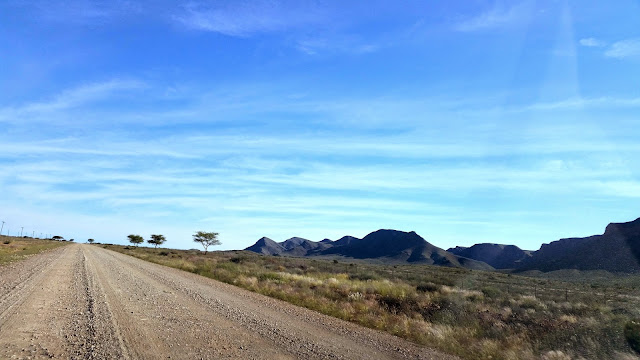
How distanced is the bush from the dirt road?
6359 millimetres

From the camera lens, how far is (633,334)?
12180 mm

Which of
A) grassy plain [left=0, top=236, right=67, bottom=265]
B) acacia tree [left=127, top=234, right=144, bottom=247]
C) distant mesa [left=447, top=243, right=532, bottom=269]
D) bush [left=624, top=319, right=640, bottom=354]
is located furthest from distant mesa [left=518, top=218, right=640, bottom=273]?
acacia tree [left=127, top=234, right=144, bottom=247]

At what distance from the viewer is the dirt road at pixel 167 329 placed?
8.18m

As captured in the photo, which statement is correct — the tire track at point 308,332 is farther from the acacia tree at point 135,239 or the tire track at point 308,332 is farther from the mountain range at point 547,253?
the acacia tree at point 135,239

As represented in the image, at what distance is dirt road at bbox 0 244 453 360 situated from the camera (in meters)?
8.18

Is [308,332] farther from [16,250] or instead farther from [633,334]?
[16,250]

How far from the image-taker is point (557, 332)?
12.6 metres

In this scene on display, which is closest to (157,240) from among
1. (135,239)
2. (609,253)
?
(135,239)

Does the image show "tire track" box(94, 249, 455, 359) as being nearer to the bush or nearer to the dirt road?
the dirt road

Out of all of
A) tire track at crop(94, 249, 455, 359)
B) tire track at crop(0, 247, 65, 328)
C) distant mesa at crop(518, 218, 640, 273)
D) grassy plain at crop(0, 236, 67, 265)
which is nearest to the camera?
tire track at crop(94, 249, 455, 359)

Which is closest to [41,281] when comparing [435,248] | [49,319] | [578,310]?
[49,319]

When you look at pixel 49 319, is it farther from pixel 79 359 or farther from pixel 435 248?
pixel 435 248

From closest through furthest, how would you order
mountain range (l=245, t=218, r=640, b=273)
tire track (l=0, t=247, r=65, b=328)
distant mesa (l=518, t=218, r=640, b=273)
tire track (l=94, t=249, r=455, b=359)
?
1. tire track (l=94, t=249, r=455, b=359)
2. tire track (l=0, t=247, r=65, b=328)
3. distant mesa (l=518, t=218, r=640, b=273)
4. mountain range (l=245, t=218, r=640, b=273)

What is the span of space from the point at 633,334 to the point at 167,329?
44.3 ft
